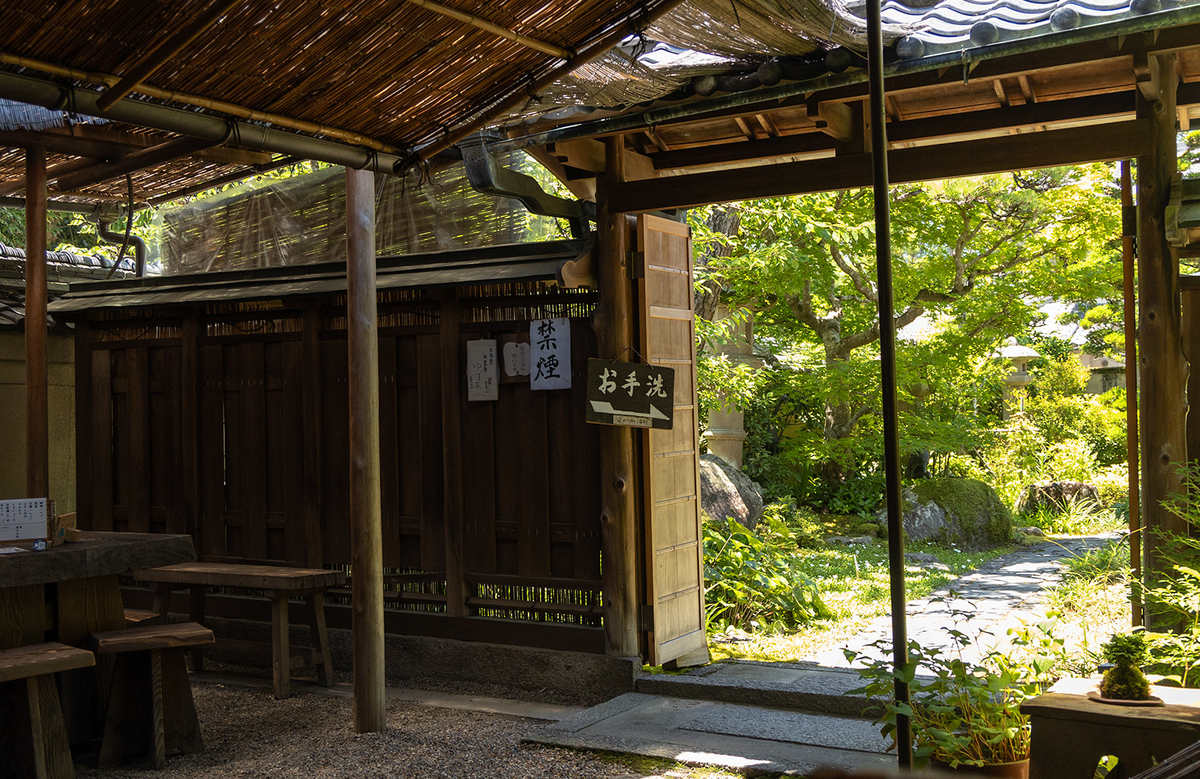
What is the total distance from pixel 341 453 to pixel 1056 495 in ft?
35.1

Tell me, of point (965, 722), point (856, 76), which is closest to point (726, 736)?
point (965, 722)

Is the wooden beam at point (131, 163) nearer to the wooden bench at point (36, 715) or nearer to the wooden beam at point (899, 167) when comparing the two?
the wooden beam at point (899, 167)

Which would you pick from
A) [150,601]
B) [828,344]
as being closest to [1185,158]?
[828,344]

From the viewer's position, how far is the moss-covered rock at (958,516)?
40.7ft

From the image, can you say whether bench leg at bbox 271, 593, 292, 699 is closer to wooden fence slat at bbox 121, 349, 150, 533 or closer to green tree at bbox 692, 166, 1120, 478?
wooden fence slat at bbox 121, 349, 150, 533

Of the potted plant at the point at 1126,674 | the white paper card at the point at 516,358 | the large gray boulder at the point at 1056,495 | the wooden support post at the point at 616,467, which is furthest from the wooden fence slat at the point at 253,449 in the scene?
the large gray boulder at the point at 1056,495

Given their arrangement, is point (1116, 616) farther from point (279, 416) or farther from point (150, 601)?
point (150, 601)

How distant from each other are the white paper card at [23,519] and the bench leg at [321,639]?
2.14 m

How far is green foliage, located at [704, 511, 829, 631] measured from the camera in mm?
8078

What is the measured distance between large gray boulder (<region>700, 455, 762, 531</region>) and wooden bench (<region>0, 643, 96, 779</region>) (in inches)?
274

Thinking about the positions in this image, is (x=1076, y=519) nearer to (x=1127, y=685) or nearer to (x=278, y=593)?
(x=1127, y=685)

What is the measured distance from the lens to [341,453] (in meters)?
7.70

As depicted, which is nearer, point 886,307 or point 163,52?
point 886,307

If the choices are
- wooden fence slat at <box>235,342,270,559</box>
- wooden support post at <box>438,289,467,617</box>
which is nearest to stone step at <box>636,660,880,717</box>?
wooden support post at <box>438,289,467,617</box>
